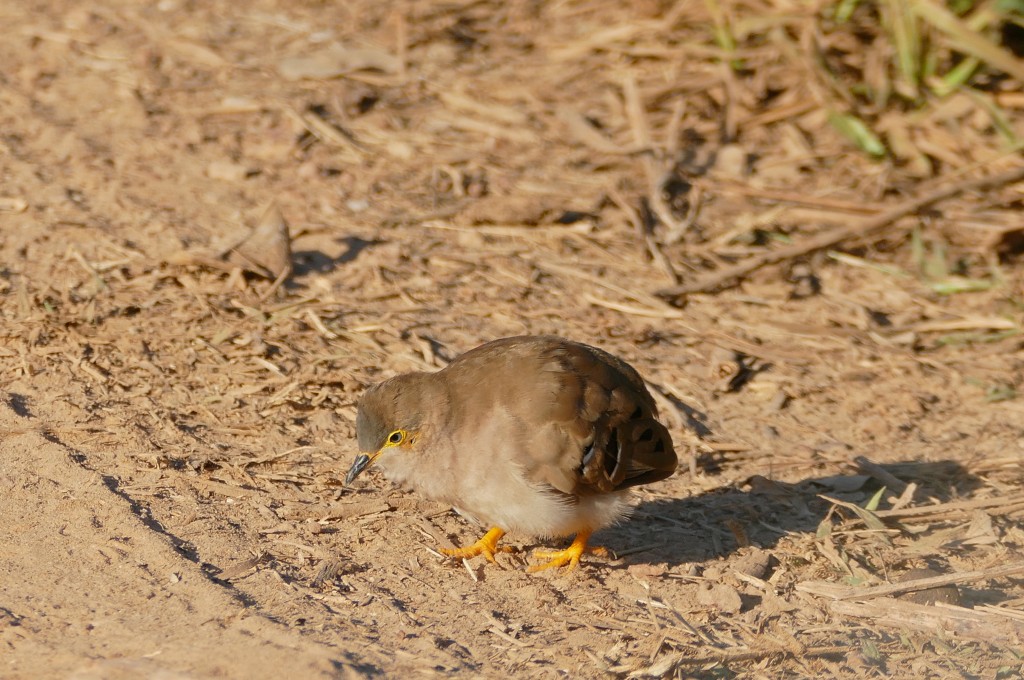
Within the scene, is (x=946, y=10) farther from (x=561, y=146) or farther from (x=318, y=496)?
(x=318, y=496)

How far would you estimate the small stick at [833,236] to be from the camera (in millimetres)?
8328

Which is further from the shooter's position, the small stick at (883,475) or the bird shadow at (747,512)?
the small stick at (883,475)

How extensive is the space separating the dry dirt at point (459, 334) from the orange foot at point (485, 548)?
0.12 meters

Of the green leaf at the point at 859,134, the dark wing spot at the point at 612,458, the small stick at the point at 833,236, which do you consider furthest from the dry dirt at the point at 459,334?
the dark wing spot at the point at 612,458

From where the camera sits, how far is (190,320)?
7.07 metres

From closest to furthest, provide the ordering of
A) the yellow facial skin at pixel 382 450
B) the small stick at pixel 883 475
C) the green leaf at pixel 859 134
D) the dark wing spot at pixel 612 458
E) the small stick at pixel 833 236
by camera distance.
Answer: the dark wing spot at pixel 612 458 < the yellow facial skin at pixel 382 450 < the small stick at pixel 883 475 < the small stick at pixel 833 236 < the green leaf at pixel 859 134

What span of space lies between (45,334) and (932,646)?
190 inches

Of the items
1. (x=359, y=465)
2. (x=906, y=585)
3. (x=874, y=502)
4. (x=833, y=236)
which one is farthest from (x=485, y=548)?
(x=833, y=236)

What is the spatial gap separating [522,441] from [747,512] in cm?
151

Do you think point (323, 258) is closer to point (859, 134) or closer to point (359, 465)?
point (359, 465)

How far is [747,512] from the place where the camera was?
6332mm

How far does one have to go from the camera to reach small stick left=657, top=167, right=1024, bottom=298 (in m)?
8.33

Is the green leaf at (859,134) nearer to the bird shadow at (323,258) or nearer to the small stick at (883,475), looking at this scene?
the small stick at (883,475)

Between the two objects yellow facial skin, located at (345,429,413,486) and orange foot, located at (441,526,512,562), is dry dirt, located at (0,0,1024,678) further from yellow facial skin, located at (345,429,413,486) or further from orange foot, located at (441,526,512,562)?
yellow facial skin, located at (345,429,413,486)
